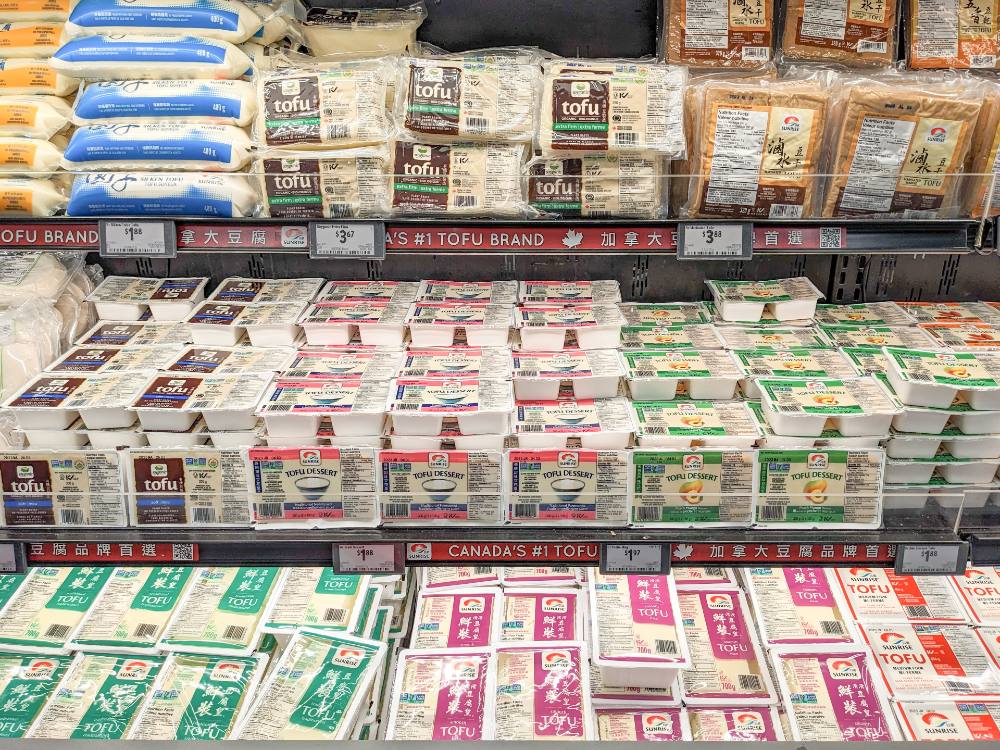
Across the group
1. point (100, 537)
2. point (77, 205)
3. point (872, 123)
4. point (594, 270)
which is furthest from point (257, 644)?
point (872, 123)

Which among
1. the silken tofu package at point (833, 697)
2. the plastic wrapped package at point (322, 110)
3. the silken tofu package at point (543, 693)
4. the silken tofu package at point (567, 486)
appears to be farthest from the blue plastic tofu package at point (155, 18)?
the silken tofu package at point (833, 697)

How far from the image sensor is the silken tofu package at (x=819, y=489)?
Answer: 159 centimetres

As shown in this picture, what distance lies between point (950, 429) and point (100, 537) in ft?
5.29

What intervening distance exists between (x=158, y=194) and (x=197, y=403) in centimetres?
41

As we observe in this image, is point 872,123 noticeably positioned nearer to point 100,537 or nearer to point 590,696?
point 590,696

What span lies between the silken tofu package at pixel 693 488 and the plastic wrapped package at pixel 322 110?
81 centimetres

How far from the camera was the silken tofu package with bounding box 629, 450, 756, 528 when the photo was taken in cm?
159

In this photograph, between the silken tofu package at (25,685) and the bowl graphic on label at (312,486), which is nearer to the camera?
the bowl graphic on label at (312,486)

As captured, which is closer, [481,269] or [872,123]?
[872,123]

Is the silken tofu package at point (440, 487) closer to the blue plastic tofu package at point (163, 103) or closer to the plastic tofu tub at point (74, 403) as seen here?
the plastic tofu tub at point (74, 403)

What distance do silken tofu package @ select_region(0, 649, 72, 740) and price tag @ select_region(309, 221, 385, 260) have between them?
4.00 feet

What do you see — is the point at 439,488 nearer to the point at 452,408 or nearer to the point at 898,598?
the point at 452,408

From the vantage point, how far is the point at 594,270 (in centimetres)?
221

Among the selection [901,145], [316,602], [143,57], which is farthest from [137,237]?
[901,145]
